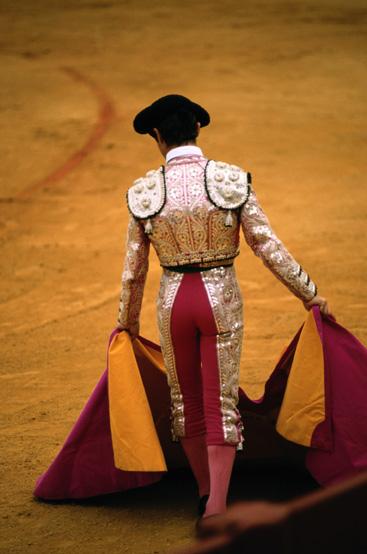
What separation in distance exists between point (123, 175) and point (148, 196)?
16.4 ft

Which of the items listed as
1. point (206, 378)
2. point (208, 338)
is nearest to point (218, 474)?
point (206, 378)

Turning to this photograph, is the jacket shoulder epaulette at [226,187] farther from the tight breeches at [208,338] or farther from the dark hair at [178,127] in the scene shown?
the tight breeches at [208,338]

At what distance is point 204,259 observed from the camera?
3402mm

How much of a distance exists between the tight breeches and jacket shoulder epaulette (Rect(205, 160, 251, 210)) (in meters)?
0.23

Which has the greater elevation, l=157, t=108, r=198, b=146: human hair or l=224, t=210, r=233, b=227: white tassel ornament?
l=157, t=108, r=198, b=146: human hair

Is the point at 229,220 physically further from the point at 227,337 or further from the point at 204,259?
the point at 227,337

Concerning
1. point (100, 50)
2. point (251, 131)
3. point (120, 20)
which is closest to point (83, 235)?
point (251, 131)

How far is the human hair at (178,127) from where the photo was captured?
3389 millimetres

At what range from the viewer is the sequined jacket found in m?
3.37

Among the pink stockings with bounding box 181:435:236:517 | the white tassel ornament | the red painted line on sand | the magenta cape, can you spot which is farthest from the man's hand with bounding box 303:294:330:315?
the red painted line on sand

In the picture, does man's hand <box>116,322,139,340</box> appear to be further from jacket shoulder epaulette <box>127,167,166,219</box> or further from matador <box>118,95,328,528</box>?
jacket shoulder epaulette <box>127,167,166,219</box>

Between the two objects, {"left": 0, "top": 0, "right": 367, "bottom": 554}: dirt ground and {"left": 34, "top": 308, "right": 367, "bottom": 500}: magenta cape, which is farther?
{"left": 0, "top": 0, "right": 367, "bottom": 554}: dirt ground

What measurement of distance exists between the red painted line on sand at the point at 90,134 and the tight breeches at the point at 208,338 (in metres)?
4.86

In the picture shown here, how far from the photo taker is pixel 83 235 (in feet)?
23.9
